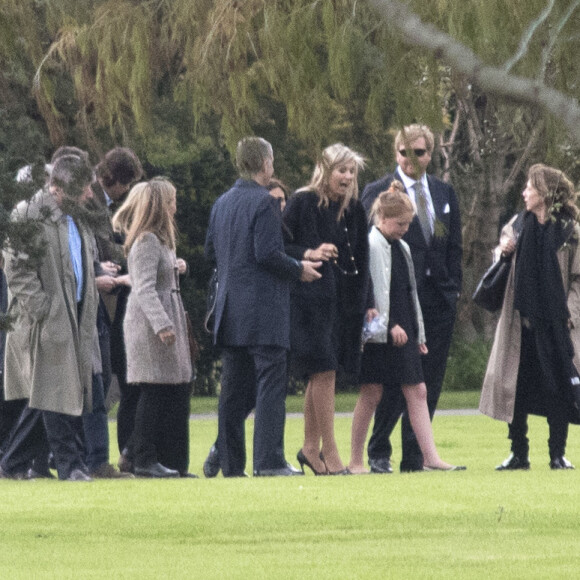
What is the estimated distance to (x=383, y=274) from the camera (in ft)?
39.1

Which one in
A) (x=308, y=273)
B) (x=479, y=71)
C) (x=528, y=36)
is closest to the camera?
(x=479, y=71)

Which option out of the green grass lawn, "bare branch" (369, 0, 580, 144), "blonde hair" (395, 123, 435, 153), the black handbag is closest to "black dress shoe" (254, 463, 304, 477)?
the green grass lawn

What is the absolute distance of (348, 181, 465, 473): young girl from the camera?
1186 cm

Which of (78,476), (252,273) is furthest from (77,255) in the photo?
(78,476)

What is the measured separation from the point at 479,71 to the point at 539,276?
672 cm

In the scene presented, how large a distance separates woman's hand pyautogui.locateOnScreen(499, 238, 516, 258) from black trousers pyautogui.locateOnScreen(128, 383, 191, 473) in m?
2.24

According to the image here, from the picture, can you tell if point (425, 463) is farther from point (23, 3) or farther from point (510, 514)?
→ point (23, 3)

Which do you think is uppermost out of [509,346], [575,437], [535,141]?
[535,141]

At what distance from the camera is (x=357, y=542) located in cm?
801

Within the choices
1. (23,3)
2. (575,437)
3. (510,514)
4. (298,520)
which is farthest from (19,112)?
(575,437)

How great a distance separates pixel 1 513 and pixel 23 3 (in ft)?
10.2

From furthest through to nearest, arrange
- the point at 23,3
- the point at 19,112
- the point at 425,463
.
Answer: the point at 425,463
the point at 19,112
the point at 23,3

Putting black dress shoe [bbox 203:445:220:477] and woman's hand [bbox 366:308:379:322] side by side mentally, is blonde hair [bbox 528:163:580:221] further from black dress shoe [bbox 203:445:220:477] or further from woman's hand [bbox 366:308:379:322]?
black dress shoe [bbox 203:445:220:477]

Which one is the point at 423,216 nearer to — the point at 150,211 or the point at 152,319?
the point at 150,211
